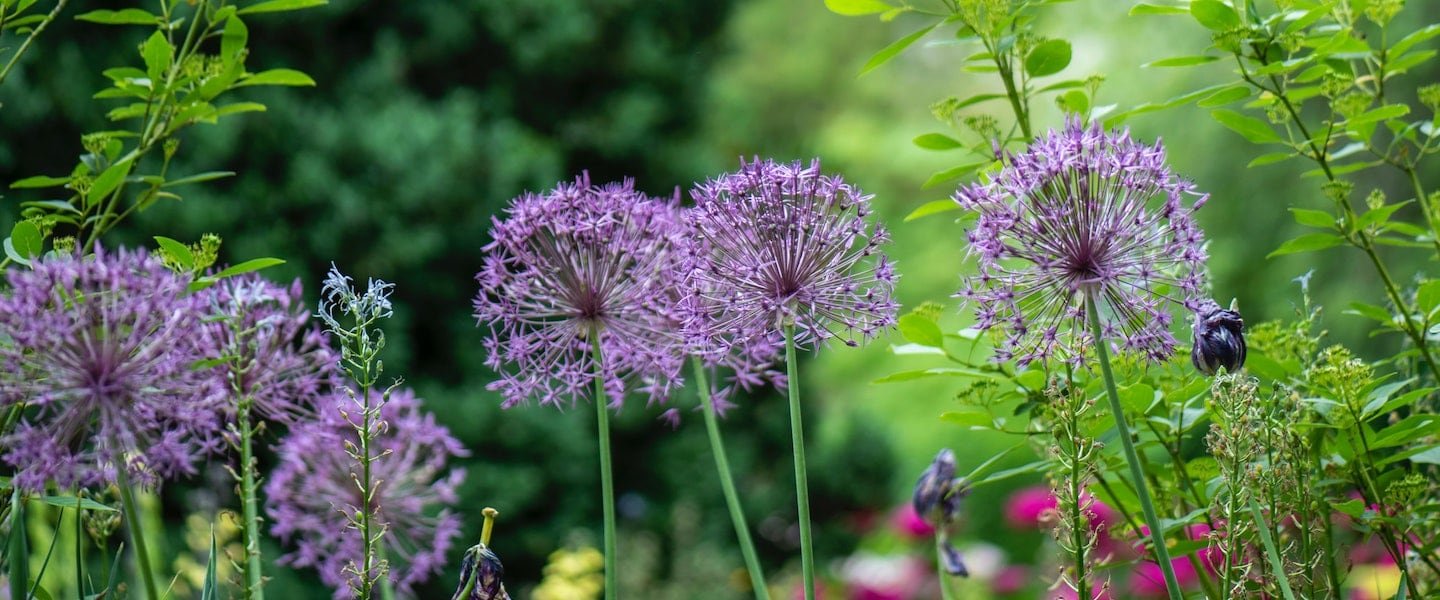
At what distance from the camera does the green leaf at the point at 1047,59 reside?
178 centimetres

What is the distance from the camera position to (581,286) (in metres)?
1.79

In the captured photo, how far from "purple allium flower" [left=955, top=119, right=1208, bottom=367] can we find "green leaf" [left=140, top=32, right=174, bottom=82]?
1.02 metres

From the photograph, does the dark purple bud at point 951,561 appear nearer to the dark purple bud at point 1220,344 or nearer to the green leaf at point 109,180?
the dark purple bud at point 1220,344

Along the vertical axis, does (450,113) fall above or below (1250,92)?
above

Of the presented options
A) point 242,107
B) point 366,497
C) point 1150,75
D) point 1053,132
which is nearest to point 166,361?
point 366,497

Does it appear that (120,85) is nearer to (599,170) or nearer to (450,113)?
(450,113)

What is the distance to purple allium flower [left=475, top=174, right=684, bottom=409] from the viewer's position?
1.75 meters

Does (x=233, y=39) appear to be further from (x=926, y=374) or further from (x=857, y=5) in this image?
(x=926, y=374)

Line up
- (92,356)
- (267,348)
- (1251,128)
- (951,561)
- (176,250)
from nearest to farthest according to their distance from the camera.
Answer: (92,356)
(176,250)
(267,348)
(1251,128)
(951,561)

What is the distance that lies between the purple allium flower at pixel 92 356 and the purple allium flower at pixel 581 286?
1.62ft

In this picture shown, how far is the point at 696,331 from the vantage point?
157 cm

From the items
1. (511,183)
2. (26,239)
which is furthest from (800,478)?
(511,183)

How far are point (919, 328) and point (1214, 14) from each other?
56 cm

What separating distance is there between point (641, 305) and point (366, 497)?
1.74ft
